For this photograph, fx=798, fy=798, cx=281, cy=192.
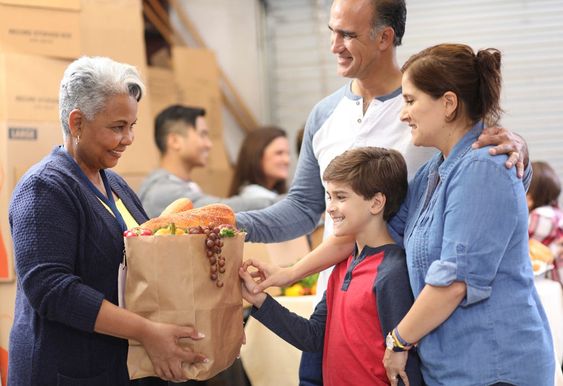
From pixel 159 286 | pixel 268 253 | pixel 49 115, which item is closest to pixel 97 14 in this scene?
pixel 49 115

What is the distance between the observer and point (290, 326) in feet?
6.43

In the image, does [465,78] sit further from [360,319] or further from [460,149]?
[360,319]

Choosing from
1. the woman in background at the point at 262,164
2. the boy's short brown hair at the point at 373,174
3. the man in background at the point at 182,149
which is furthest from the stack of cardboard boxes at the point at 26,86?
the boy's short brown hair at the point at 373,174

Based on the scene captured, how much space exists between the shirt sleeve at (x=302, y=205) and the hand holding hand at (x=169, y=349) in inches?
23.9

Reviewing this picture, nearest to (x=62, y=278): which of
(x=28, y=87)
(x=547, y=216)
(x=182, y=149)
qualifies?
(x=28, y=87)

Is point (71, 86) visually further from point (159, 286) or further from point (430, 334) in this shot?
point (430, 334)

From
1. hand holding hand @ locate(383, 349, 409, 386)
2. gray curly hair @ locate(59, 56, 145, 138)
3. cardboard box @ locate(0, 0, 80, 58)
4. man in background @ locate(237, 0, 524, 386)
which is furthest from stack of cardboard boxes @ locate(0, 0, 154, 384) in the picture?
hand holding hand @ locate(383, 349, 409, 386)

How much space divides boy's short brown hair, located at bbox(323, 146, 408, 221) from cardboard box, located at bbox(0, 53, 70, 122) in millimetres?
1912

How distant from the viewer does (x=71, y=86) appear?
1.80 meters

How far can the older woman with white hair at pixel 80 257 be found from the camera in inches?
65.6

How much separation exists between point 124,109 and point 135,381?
0.64 meters

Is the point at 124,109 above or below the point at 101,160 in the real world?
above

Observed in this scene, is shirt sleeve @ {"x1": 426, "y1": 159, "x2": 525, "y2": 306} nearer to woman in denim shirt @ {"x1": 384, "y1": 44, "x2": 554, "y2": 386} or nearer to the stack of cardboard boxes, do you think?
woman in denim shirt @ {"x1": 384, "y1": 44, "x2": 554, "y2": 386}

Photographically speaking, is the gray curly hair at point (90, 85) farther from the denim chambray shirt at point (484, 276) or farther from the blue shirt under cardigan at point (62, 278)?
the denim chambray shirt at point (484, 276)
